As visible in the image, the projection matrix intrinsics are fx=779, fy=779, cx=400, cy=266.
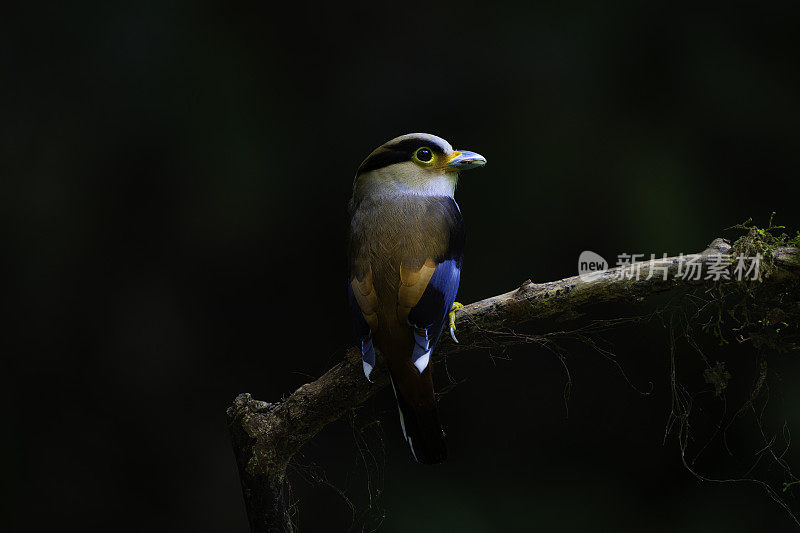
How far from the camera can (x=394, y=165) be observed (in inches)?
80.2

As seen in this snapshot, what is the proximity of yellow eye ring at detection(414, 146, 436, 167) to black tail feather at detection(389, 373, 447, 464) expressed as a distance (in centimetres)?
63

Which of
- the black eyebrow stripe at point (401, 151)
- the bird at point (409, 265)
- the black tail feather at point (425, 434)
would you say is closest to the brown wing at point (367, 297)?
the bird at point (409, 265)

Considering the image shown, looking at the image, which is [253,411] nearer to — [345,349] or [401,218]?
[345,349]

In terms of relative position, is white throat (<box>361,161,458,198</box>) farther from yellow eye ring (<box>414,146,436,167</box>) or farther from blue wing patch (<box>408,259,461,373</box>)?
blue wing patch (<box>408,259,461,373</box>)

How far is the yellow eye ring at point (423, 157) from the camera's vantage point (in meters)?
2.04

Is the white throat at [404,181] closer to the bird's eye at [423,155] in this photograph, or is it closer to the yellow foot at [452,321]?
the bird's eye at [423,155]

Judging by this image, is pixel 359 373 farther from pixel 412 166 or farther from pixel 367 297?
pixel 412 166

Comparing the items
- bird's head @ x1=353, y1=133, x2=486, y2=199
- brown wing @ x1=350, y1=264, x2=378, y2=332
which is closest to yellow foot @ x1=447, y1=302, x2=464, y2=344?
brown wing @ x1=350, y1=264, x2=378, y2=332

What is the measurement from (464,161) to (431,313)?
46cm

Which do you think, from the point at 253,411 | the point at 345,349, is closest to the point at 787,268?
the point at 345,349

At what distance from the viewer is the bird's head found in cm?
203

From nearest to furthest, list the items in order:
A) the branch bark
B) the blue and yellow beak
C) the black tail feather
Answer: the black tail feather, the branch bark, the blue and yellow beak

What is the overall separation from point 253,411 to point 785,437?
169 cm

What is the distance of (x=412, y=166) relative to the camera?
80.3 inches
